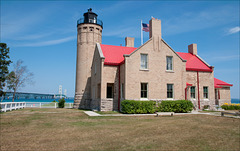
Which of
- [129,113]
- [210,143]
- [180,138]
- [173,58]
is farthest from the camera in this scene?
[173,58]

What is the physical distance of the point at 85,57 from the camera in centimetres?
2848

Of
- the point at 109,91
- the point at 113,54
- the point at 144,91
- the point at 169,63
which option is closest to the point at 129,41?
the point at 113,54

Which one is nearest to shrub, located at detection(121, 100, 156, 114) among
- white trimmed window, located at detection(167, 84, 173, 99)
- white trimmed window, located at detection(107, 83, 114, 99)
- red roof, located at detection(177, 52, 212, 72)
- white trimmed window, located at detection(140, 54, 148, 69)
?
white trimmed window, located at detection(167, 84, 173, 99)

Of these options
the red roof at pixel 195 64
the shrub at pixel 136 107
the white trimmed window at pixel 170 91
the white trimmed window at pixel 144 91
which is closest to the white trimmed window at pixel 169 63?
the white trimmed window at pixel 170 91

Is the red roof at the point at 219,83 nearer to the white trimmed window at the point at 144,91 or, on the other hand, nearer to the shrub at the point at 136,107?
the white trimmed window at the point at 144,91

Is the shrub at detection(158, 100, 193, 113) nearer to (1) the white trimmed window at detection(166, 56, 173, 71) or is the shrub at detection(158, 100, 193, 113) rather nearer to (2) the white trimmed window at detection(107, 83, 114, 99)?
(1) the white trimmed window at detection(166, 56, 173, 71)

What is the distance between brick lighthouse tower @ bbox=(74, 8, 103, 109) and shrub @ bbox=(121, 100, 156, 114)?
11.1 meters

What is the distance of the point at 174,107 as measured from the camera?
18.7 m

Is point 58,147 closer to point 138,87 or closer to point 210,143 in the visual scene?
point 210,143

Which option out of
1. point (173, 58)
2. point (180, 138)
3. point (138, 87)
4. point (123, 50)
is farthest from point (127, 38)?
point (180, 138)

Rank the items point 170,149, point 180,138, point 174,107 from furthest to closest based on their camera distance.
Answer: point 174,107
point 180,138
point 170,149

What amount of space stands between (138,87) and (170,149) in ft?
42.6

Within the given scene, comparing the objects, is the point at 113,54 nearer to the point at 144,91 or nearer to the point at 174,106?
the point at 144,91

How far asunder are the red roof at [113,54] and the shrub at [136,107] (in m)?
5.40
